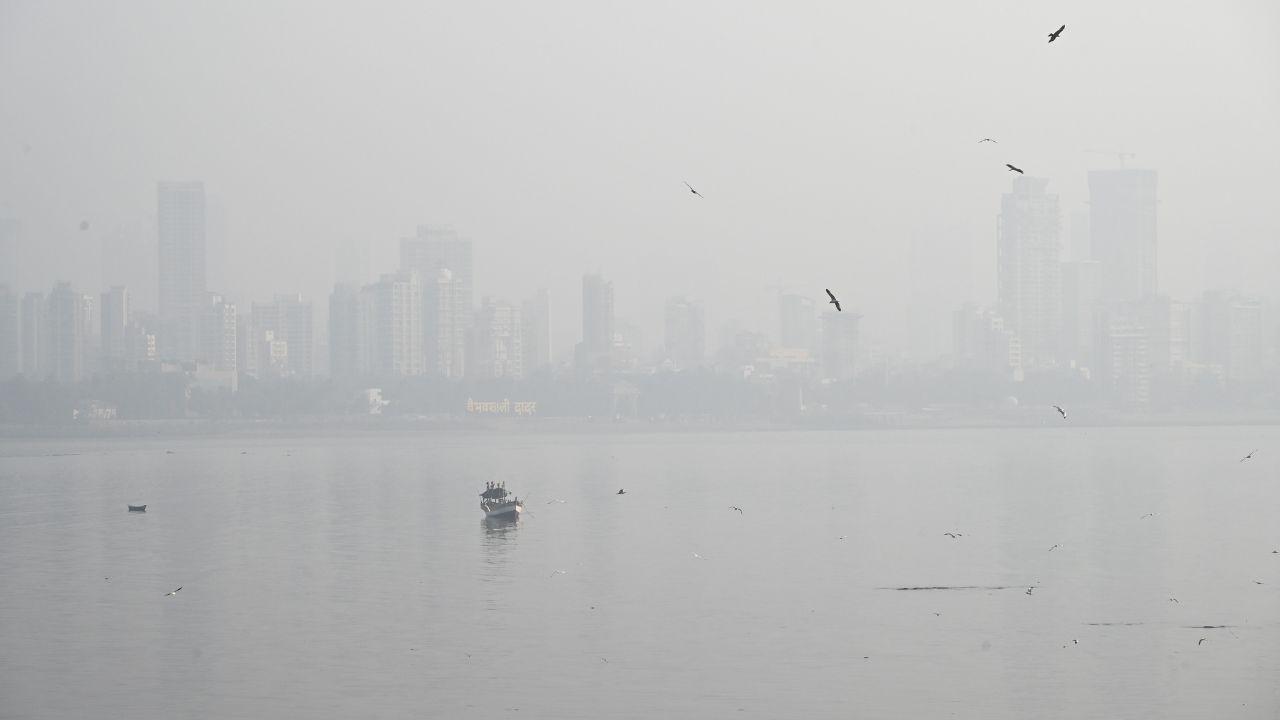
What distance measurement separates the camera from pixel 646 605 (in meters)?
47.7

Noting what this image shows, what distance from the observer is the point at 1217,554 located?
2432 inches

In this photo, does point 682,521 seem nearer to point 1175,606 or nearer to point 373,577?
point 373,577

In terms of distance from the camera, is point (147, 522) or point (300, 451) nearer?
point (147, 522)

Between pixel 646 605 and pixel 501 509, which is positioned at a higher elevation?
pixel 501 509

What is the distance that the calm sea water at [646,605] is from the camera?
3572cm

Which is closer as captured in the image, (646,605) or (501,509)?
(646,605)

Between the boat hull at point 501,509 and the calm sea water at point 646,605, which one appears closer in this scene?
the calm sea water at point 646,605

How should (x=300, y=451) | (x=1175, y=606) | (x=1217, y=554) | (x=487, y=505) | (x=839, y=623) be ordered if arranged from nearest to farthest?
(x=839, y=623)
(x=1175, y=606)
(x=1217, y=554)
(x=487, y=505)
(x=300, y=451)

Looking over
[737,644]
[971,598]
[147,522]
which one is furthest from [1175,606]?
[147,522]

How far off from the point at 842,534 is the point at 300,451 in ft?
398

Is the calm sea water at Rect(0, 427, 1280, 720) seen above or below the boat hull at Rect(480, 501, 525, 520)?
below

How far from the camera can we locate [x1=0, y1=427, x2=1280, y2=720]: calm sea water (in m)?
35.7

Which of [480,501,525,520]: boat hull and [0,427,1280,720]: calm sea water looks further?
[480,501,525,520]: boat hull

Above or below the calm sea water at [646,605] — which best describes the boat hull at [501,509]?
above
